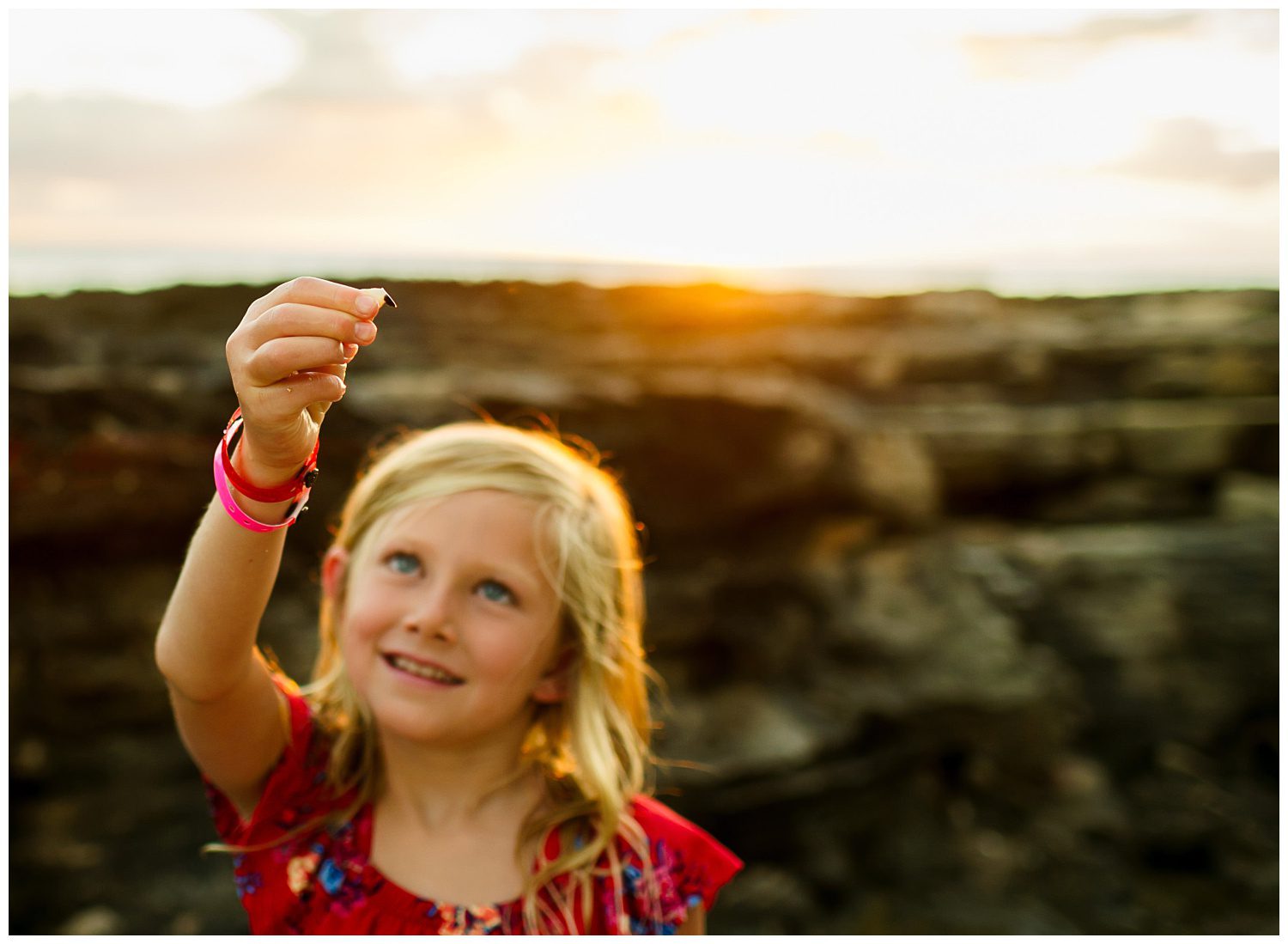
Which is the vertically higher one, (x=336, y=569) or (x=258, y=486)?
(x=258, y=486)

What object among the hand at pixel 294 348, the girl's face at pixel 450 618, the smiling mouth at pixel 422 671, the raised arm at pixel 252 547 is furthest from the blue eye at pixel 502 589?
the hand at pixel 294 348

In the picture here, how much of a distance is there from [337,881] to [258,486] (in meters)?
0.53

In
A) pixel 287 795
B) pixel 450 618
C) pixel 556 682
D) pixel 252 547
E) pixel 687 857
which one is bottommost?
pixel 687 857

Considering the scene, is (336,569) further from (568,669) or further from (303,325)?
(303,325)

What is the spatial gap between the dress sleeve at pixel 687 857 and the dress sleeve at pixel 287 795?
1.28ft

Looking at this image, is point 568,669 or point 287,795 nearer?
point 287,795

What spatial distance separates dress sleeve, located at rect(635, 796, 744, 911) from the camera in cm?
122

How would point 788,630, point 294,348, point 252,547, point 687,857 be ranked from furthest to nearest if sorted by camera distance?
1. point 788,630
2. point 687,857
3. point 252,547
4. point 294,348

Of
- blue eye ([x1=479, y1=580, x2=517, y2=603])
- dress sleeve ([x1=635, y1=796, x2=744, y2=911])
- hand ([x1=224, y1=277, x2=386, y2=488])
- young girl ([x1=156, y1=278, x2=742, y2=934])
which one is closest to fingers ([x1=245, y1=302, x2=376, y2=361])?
hand ([x1=224, y1=277, x2=386, y2=488])

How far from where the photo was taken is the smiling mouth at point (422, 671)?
43.0 inches

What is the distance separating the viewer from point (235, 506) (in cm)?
86

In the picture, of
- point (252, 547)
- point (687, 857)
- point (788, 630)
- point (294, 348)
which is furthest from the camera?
point (788, 630)

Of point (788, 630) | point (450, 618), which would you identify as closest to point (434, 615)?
point (450, 618)

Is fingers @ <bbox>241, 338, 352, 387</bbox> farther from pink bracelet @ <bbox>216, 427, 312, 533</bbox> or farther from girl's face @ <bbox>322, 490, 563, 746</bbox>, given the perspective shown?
girl's face @ <bbox>322, 490, 563, 746</bbox>
